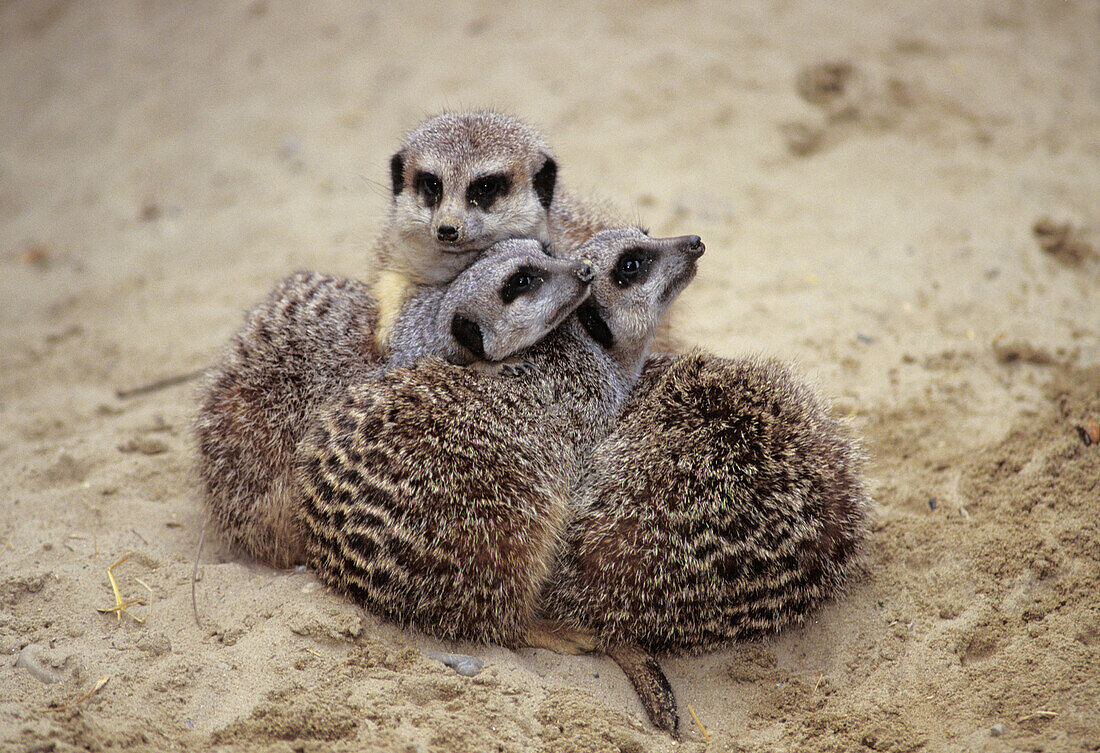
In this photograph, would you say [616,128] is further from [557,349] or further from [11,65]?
[11,65]

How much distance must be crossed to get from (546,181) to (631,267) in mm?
650

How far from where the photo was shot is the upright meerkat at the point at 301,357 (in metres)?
3.12

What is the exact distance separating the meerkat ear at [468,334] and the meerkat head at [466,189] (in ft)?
1.15

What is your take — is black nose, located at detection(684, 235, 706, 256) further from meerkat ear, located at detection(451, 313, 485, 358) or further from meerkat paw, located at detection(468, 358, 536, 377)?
meerkat ear, located at detection(451, 313, 485, 358)

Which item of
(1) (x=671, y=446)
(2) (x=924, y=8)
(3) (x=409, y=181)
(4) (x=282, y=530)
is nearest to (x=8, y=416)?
(4) (x=282, y=530)

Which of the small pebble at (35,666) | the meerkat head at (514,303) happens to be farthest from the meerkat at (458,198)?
the small pebble at (35,666)

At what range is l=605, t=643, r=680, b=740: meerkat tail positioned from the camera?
272 cm

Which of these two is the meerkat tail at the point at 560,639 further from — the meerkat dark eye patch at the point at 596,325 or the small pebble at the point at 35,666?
the small pebble at the point at 35,666

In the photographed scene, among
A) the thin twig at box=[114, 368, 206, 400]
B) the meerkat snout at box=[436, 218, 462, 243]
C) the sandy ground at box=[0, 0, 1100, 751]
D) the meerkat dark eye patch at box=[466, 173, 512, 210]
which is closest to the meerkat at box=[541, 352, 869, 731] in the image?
the sandy ground at box=[0, 0, 1100, 751]

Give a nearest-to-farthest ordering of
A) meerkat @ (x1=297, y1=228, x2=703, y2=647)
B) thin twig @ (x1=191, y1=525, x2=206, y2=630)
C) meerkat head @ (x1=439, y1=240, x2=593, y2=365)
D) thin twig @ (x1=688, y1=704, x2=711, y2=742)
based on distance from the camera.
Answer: thin twig @ (x1=688, y1=704, x2=711, y2=742), meerkat @ (x1=297, y1=228, x2=703, y2=647), thin twig @ (x1=191, y1=525, x2=206, y2=630), meerkat head @ (x1=439, y1=240, x2=593, y2=365)

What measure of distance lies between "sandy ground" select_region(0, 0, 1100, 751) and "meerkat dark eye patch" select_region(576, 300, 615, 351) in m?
1.05

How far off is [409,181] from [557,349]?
1039 mm

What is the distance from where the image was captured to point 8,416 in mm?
4254

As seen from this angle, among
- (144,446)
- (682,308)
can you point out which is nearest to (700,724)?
(682,308)
